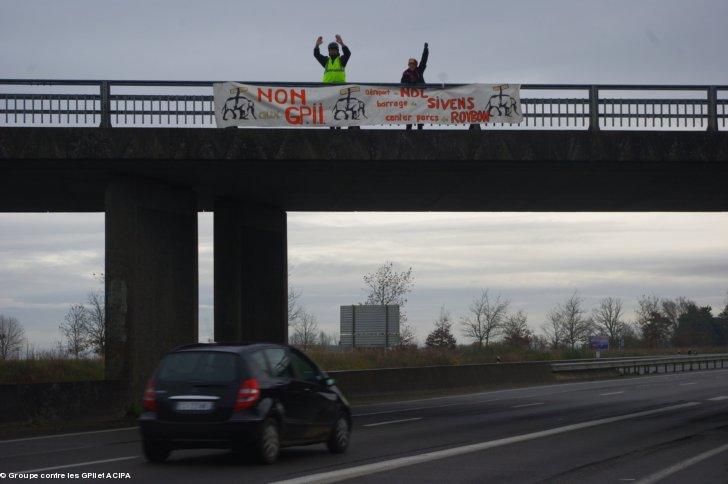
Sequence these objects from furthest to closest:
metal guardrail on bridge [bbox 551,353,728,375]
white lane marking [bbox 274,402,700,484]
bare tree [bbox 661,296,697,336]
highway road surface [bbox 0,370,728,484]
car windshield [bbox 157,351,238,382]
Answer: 1. bare tree [bbox 661,296,697,336]
2. metal guardrail on bridge [bbox 551,353,728,375]
3. car windshield [bbox 157,351,238,382]
4. highway road surface [bbox 0,370,728,484]
5. white lane marking [bbox 274,402,700,484]

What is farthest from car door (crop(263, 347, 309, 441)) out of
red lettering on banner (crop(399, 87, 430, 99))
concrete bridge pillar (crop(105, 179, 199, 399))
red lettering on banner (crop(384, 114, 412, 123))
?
red lettering on banner (crop(399, 87, 430, 99))

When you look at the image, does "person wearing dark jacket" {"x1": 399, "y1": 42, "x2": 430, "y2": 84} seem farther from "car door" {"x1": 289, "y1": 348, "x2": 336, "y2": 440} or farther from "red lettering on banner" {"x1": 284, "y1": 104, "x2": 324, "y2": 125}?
"car door" {"x1": 289, "y1": 348, "x2": 336, "y2": 440}

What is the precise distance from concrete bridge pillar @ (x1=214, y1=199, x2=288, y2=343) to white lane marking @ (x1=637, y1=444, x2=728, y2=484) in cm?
1520

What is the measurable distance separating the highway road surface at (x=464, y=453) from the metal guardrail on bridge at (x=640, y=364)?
23846 millimetres

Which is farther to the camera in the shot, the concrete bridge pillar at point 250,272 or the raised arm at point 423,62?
the concrete bridge pillar at point 250,272

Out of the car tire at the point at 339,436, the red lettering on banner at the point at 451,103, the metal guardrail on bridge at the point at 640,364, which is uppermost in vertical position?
the red lettering on banner at the point at 451,103

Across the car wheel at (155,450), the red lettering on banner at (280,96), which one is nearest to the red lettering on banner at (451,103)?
the red lettering on banner at (280,96)

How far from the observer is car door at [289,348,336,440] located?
13.1 metres

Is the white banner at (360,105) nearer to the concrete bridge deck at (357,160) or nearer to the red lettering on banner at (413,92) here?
the red lettering on banner at (413,92)

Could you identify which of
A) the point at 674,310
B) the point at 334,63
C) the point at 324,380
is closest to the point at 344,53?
the point at 334,63

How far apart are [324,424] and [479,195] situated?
14.4m

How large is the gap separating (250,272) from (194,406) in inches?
658

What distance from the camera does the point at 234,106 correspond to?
22141 mm

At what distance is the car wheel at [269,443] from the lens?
12.0 meters
